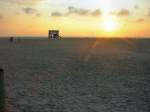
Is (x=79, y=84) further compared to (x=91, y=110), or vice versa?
(x=79, y=84)

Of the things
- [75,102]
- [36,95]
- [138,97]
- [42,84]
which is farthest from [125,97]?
[42,84]

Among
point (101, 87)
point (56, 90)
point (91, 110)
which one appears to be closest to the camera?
point (91, 110)

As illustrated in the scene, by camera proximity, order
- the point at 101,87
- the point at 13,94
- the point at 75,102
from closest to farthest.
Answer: the point at 75,102, the point at 13,94, the point at 101,87

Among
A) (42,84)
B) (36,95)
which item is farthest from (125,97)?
(42,84)

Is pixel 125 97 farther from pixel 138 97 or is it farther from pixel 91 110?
pixel 91 110

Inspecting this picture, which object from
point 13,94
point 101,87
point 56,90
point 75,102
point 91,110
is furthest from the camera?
point 101,87

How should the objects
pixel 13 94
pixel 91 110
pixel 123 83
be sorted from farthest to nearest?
pixel 123 83 < pixel 13 94 < pixel 91 110

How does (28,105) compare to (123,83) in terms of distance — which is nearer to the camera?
(28,105)

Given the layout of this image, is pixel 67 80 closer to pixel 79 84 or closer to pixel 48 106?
pixel 79 84

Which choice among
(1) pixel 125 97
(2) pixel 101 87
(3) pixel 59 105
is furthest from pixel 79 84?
(3) pixel 59 105
